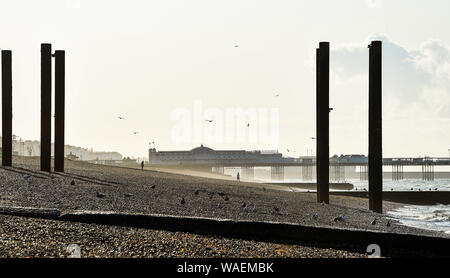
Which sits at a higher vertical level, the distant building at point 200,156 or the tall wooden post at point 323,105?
the tall wooden post at point 323,105

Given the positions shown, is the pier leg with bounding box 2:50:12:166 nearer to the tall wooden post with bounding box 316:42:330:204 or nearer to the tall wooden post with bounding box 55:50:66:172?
the tall wooden post with bounding box 55:50:66:172

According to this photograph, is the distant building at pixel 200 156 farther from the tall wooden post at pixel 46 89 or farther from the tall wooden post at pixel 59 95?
the tall wooden post at pixel 46 89

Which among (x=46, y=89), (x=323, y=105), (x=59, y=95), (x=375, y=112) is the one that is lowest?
(x=375, y=112)

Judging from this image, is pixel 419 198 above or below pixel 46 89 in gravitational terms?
below

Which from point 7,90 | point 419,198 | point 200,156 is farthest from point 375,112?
point 200,156

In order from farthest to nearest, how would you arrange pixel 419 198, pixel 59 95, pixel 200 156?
pixel 200 156 < pixel 419 198 < pixel 59 95

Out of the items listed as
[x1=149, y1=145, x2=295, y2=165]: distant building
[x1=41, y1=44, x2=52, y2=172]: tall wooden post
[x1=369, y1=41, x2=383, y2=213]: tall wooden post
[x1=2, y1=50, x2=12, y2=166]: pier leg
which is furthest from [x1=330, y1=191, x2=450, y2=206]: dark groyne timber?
[x1=149, y1=145, x2=295, y2=165]: distant building

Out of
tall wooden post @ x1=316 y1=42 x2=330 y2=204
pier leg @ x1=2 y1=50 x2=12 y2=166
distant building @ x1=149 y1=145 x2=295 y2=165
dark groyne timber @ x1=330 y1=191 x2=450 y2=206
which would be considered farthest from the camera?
distant building @ x1=149 y1=145 x2=295 y2=165

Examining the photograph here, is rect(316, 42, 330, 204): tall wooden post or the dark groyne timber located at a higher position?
rect(316, 42, 330, 204): tall wooden post

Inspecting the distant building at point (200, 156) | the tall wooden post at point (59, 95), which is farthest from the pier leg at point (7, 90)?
the distant building at point (200, 156)

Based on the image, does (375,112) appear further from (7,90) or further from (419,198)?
(419,198)

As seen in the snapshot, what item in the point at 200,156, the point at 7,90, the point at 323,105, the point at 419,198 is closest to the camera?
the point at 323,105
